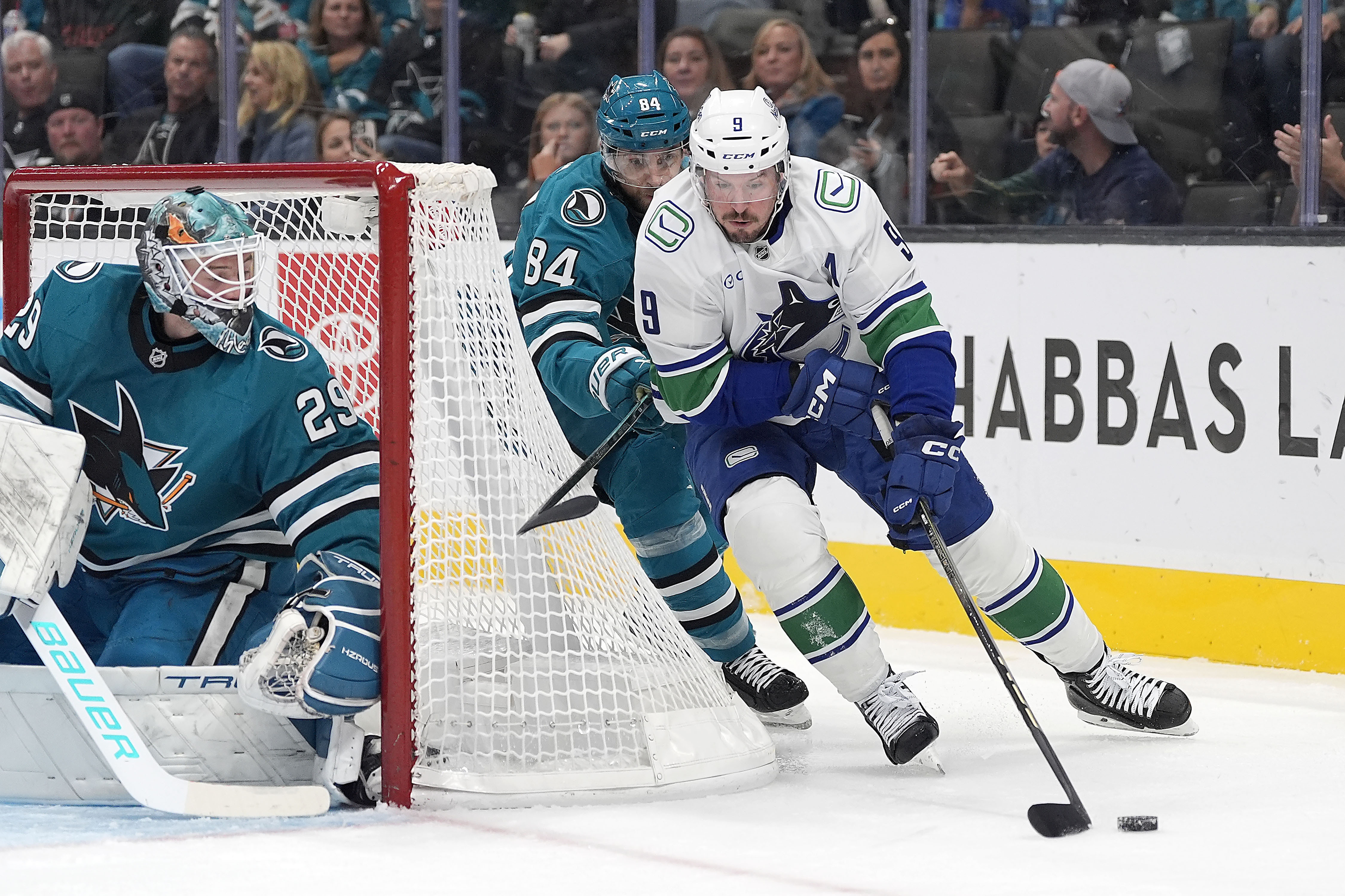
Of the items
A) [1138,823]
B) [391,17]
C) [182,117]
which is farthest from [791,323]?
[182,117]

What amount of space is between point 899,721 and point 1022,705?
0.81 feet

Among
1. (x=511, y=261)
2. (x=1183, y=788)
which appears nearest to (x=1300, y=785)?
(x=1183, y=788)

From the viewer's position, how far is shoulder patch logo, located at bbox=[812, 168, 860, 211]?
10.0ft

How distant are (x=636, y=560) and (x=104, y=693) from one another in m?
0.88

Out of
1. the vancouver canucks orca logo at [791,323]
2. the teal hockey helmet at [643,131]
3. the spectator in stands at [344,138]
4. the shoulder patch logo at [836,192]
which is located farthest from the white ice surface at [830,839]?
the spectator in stands at [344,138]

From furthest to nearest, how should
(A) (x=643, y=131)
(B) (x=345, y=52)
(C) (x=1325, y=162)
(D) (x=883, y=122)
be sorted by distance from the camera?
1. (B) (x=345, y=52)
2. (D) (x=883, y=122)
3. (C) (x=1325, y=162)
4. (A) (x=643, y=131)

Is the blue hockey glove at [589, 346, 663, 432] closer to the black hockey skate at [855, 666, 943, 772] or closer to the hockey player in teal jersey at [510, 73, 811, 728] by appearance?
the hockey player in teal jersey at [510, 73, 811, 728]

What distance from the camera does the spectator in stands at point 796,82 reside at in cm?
489

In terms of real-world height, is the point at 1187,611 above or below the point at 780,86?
below

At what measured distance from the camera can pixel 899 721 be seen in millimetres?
3082

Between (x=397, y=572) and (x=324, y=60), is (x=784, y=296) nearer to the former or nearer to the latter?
(x=397, y=572)

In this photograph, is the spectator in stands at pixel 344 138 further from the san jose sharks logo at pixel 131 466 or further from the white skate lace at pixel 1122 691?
the white skate lace at pixel 1122 691

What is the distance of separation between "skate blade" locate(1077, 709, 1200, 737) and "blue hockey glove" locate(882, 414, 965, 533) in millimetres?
612

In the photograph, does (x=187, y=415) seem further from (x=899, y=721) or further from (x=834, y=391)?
(x=899, y=721)
